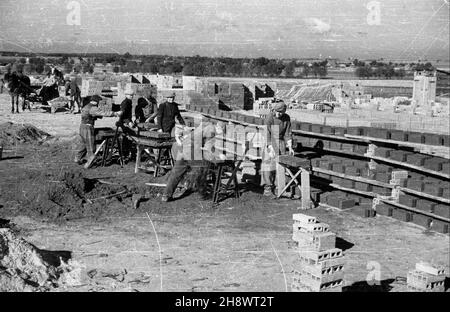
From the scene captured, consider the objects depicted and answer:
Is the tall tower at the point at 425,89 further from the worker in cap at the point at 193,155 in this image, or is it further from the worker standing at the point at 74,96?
the worker in cap at the point at 193,155

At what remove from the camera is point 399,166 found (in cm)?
1123

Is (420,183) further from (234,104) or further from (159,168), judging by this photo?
(234,104)

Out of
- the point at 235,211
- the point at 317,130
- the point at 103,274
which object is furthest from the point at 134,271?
the point at 317,130

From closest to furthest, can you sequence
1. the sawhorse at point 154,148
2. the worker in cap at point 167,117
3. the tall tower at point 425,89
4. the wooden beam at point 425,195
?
the wooden beam at point 425,195
the sawhorse at point 154,148
the worker in cap at point 167,117
the tall tower at point 425,89

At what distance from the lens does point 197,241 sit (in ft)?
28.9

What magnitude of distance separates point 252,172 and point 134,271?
6.05 m

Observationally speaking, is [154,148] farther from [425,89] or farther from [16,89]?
[425,89]

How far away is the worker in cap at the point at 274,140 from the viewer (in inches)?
439

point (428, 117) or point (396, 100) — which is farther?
point (396, 100)

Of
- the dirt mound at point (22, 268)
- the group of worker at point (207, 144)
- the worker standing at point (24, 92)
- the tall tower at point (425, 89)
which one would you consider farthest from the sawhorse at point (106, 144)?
the tall tower at point (425, 89)

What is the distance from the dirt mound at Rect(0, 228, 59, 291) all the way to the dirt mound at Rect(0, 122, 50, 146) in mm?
9330

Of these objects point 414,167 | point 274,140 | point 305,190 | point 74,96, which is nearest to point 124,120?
point 274,140

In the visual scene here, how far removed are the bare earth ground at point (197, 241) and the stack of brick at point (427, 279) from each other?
1.70ft

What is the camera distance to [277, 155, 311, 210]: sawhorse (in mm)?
10453
